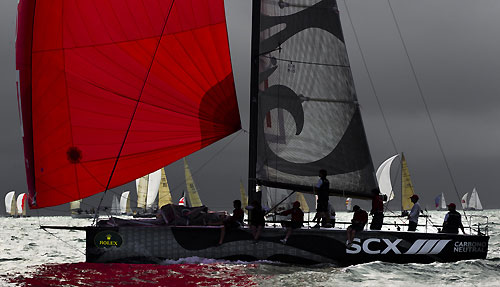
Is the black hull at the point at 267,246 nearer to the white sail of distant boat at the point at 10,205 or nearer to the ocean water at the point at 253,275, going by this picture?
the ocean water at the point at 253,275

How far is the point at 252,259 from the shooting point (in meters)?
14.1

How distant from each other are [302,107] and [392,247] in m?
3.98

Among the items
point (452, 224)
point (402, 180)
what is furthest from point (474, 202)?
point (452, 224)

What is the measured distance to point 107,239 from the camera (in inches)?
563

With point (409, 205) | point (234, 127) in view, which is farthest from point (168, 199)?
point (234, 127)

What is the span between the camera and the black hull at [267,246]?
14.1 m

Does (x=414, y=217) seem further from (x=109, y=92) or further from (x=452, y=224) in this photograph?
(x=109, y=92)

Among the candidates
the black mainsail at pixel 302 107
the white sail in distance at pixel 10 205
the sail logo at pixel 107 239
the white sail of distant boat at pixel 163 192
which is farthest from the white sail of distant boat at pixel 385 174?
the white sail in distance at pixel 10 205

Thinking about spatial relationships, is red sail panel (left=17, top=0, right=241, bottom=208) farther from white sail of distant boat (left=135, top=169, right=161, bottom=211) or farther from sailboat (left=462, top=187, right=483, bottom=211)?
sailboat (left=462, top=187, right=483, bottom=211)

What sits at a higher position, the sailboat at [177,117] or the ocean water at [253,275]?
the sailboat at [177,117]

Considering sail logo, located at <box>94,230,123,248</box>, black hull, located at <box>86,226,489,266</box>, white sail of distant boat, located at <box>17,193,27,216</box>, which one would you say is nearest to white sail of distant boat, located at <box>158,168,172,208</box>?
white sail of distant boat, located at <box>17,193,27,216</box>

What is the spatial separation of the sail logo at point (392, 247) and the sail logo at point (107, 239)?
4777mm

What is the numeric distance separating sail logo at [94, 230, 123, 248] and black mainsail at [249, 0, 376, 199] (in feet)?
10.7

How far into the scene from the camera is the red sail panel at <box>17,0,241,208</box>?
48.9ft
